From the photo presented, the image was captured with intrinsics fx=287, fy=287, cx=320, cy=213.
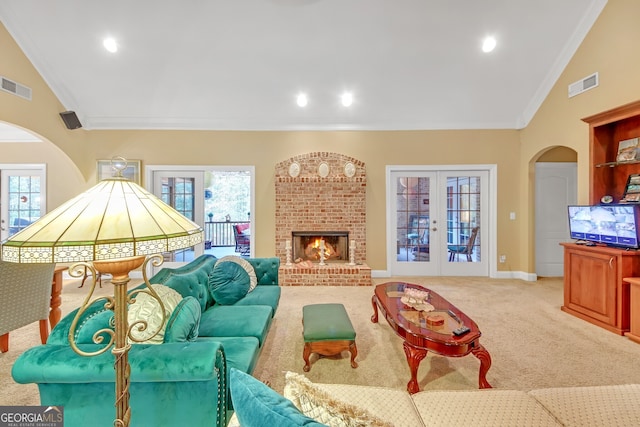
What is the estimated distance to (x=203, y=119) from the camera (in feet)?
17.1

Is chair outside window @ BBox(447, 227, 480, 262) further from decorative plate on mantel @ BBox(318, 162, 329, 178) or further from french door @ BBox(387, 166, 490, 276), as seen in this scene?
decorative plate on mantel @ BBox(318, 162, 329, 178)

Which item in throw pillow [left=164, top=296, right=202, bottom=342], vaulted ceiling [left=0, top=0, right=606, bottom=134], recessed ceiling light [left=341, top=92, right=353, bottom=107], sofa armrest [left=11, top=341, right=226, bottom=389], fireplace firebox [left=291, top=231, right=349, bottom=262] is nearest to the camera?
sofa armrest [left=11, top=341, right=226, bottom=389]

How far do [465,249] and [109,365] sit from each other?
551cm

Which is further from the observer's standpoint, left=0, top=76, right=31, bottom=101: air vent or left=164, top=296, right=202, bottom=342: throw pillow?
left=0, top=76, right=31, bottom=101: air vent

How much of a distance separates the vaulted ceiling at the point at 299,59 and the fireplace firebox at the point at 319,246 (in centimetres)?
200

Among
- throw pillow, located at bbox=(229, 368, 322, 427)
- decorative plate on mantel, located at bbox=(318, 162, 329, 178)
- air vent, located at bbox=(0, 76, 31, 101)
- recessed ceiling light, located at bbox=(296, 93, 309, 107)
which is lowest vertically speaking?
throw pillow, located at bbox=(229, 368, 322, 427)

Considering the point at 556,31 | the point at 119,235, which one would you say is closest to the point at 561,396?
the point at 119,235

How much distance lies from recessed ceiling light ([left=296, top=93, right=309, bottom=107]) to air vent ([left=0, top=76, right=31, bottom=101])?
395cm

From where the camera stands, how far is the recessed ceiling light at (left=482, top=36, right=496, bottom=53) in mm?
3957

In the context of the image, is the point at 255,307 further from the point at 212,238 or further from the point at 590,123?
the point at 212,238

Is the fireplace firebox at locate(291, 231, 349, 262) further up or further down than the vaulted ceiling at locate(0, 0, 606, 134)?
further down

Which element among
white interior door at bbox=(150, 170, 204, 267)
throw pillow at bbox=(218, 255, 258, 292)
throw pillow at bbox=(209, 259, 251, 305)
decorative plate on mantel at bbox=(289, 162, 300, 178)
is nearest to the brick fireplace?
decorative plate on mantel at bbox=(289, 162, 300, 178)

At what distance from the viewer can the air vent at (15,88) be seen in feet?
12.7

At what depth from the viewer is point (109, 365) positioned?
1299 mm
